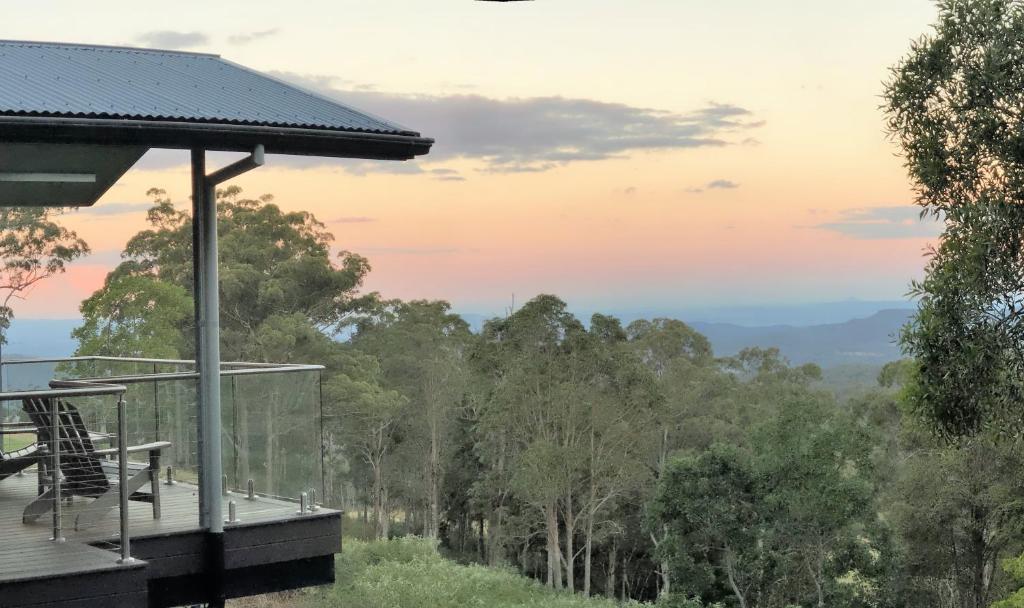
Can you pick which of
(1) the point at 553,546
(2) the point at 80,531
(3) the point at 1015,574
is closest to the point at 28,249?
(1) the point at 553,546

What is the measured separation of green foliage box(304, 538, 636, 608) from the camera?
2823 cm

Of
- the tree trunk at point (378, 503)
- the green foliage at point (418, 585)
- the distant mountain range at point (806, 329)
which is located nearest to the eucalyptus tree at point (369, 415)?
the tree trunk at point (378, 503)

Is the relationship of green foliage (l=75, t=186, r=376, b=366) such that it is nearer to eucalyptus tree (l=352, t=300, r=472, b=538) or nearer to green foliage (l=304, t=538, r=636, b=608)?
eucalyptus tree (l=352, t=300, r=472, b=538)

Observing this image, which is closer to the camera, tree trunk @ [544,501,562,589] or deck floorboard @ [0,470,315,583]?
deck floorboard @ [0,470,315,583]

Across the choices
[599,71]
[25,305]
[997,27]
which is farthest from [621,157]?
[997,27]

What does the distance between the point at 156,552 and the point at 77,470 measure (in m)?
0.80

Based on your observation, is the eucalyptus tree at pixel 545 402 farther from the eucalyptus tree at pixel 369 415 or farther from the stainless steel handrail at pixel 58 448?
the stainless steel handrail at pixel 58 448

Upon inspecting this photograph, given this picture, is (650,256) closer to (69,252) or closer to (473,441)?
(473,441)

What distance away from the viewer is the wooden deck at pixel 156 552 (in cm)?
612

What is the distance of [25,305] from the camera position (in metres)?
27.9

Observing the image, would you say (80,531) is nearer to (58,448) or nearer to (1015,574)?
(58,448)

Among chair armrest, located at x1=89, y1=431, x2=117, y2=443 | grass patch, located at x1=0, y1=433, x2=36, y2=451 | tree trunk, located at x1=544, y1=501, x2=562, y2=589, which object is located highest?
chair armrest, located at x1=89, y1=431, x2=117, y2=443

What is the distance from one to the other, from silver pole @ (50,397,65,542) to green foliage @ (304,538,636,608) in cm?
2017

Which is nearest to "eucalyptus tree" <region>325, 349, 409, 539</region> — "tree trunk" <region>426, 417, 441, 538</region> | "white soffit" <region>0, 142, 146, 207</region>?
"tree trunk" <region>426, 417, 441, 538</region>
